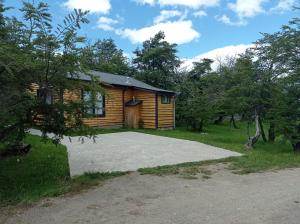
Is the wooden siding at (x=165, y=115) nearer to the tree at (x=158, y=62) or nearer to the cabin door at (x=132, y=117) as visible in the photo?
the cabin door at (x=132, y=117)

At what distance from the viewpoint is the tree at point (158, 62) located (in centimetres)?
2964

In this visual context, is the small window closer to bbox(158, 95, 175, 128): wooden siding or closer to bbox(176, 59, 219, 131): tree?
bbox(158, 95, 175, 128): wooden siding

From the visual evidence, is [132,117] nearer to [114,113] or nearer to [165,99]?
[114,113]

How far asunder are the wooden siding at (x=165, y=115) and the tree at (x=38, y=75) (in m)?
13.6

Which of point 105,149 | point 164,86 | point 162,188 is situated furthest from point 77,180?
point 164,86

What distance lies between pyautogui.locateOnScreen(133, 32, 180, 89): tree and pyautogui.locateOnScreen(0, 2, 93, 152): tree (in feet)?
73.9

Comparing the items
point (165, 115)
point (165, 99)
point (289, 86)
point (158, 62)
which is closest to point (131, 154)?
point (289, 86)

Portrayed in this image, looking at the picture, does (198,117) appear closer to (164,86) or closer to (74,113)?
(164,86)

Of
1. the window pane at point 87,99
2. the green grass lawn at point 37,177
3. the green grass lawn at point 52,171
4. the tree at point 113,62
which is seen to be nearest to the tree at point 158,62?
the tree at point 113,62

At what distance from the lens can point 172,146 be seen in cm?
1232

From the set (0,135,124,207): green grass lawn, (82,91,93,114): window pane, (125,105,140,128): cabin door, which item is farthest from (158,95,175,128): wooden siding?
(82,91,93,114): window pane

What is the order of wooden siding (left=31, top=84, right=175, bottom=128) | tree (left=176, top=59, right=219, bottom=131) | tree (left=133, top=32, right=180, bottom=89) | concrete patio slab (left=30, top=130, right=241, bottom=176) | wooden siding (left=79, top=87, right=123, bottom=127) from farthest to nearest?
tree (left=133, top=32, right=180, bottom=89) < wooden siding (left=31, top=84, right=175, bottom=128) < wooden siding (left=79, top=87, right=123, bottom=127) < tree (left=176, top=59, right=219, bottom=131) < concrete patio slab (left=30, top=130, right=241, bottom=176)

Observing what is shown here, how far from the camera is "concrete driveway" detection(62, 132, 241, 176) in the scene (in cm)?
850

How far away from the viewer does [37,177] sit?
284 inches
